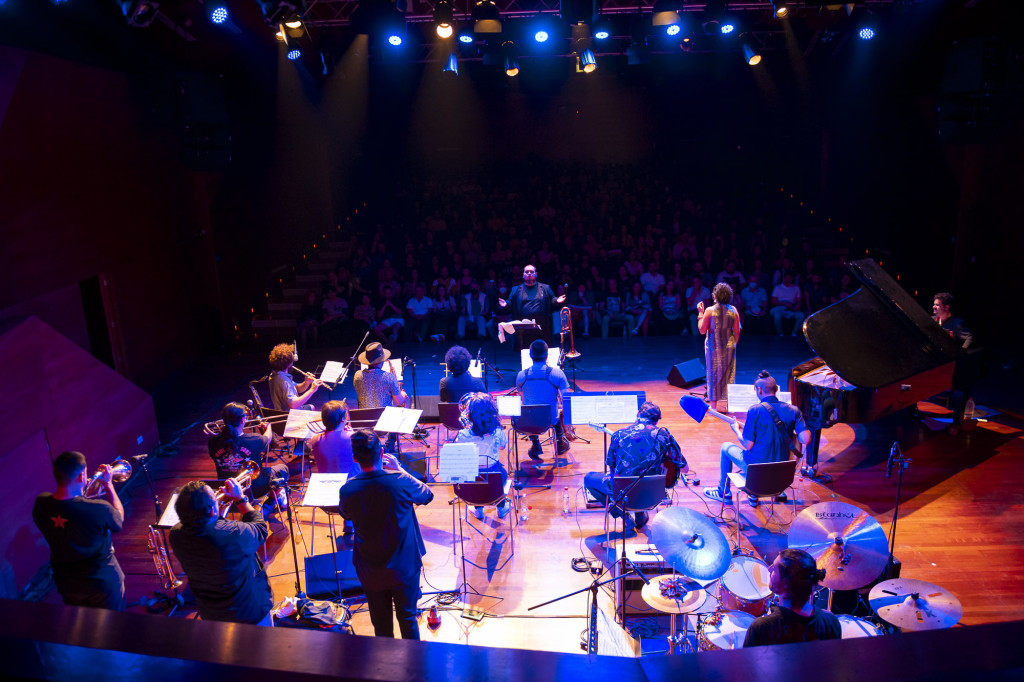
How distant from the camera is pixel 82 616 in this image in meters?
1.08

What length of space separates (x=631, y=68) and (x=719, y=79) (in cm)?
206

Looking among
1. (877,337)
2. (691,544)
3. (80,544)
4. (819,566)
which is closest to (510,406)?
(691,544)

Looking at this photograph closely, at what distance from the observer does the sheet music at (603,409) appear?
5.66 m

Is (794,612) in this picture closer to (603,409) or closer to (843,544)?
(843,544)

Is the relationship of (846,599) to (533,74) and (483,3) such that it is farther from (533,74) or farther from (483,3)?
(533,74)

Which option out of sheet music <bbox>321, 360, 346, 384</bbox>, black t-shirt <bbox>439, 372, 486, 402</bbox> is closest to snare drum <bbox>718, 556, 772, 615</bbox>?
black t-shirt <bbox>439, 372, 486, 402</bbox>

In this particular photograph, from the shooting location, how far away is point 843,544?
145 inches

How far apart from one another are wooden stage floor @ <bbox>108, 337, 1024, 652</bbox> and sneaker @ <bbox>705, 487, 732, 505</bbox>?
0.08 meters

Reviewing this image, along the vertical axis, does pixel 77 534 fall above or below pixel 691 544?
above

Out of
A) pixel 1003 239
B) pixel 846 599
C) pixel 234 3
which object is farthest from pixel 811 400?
pixel 234 3

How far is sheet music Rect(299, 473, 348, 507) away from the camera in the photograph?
14.9ft

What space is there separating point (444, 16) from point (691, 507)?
6475 mm

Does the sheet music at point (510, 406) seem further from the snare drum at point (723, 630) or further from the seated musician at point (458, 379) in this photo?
the snare drum at point (723, 630)

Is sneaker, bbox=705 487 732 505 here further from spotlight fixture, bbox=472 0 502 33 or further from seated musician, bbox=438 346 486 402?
spotlight fixture, bbox=472 0 502 33
